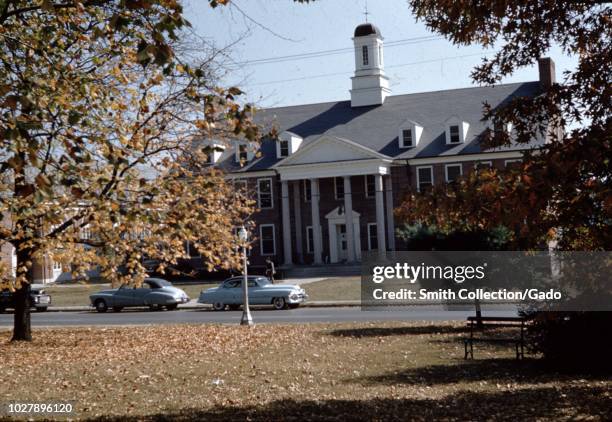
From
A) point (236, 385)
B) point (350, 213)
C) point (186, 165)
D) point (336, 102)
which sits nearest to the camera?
point (236, 385)

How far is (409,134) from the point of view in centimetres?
5175

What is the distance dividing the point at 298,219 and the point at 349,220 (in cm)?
457

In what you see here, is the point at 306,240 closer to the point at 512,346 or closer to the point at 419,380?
the point at 512,346

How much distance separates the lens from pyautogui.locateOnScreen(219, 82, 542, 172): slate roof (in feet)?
166

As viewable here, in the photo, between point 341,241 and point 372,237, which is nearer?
point 372,237

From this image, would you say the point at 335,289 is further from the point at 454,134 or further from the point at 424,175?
the point at 454,134

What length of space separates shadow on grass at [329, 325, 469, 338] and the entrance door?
3186 centimetres

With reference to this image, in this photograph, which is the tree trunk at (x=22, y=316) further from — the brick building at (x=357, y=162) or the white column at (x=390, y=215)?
the white column at (x=390, y=215)

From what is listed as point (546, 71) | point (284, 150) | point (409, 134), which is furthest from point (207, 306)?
point (546, 71)

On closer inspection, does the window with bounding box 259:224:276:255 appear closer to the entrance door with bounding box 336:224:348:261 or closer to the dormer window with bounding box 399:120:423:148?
the entrance door with bounding box 336:224:348:261

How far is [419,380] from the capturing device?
12.3 m

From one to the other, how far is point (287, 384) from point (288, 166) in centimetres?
4126

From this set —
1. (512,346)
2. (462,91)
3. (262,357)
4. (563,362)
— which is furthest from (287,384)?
(462,91)

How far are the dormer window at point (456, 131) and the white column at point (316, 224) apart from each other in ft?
31.8
